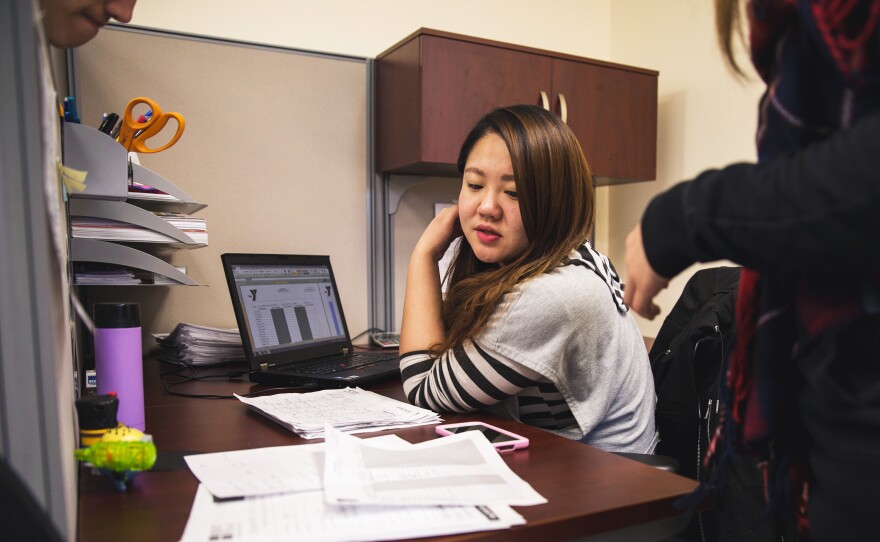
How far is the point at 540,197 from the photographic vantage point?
1151mm

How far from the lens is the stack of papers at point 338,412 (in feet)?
3.00

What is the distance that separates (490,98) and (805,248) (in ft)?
4.90

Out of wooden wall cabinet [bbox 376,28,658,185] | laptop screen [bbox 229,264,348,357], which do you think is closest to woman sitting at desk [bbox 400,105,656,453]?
laptop screen [bbox 229,264,348,357]

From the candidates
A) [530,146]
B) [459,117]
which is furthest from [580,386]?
[459,117]

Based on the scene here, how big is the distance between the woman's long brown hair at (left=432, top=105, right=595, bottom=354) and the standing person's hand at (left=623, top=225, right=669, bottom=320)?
0.55 m

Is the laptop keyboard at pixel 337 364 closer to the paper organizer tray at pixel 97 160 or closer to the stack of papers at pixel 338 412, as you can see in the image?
the stack of papers at pixel 338 412

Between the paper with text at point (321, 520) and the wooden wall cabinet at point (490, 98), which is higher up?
the wooden wall cabinet at point (490, 98)

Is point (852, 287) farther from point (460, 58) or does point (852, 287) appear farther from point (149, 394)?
point (460, 58)

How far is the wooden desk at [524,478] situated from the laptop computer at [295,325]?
345mm

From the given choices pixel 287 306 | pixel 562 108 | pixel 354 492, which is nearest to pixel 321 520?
pixel 354 492

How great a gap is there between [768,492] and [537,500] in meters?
0.21

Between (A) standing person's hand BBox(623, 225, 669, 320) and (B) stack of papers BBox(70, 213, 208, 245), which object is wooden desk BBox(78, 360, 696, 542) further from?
(B) stack of papers BBox(70, 213, 208, 245)

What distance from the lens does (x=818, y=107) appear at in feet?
1.55

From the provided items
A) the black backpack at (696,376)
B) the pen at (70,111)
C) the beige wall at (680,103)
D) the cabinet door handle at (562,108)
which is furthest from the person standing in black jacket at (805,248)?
the beige wall at (680,103)
